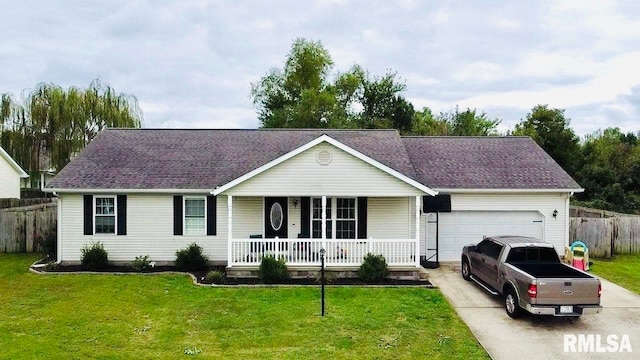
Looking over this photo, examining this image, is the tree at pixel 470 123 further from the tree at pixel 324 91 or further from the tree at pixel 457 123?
the tree at pixel 324 91

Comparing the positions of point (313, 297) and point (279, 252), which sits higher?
point (279, 252)

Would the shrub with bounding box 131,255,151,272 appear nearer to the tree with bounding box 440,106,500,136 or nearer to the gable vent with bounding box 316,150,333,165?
the gable vent with bounding box 316,150,333,165

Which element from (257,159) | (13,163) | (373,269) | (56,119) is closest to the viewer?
(373,269)

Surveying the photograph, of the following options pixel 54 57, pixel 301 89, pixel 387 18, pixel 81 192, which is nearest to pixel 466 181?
pixel 387 18

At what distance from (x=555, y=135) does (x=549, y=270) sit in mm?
30696

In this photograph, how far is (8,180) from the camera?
1229 inches

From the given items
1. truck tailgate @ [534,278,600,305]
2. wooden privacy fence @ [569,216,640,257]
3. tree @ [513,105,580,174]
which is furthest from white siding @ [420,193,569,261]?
tree @ [513,105,580,174]

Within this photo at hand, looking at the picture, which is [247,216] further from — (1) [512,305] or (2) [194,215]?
(1) [512,305]

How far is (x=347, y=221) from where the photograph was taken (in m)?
15.4

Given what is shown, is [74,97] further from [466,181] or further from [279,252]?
[466,181]

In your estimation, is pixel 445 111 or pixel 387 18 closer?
pixel 387 18

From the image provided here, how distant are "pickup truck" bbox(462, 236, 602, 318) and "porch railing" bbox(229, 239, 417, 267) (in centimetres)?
229

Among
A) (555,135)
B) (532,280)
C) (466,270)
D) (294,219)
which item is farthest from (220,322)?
(555,135)

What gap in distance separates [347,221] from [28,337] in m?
9.67
